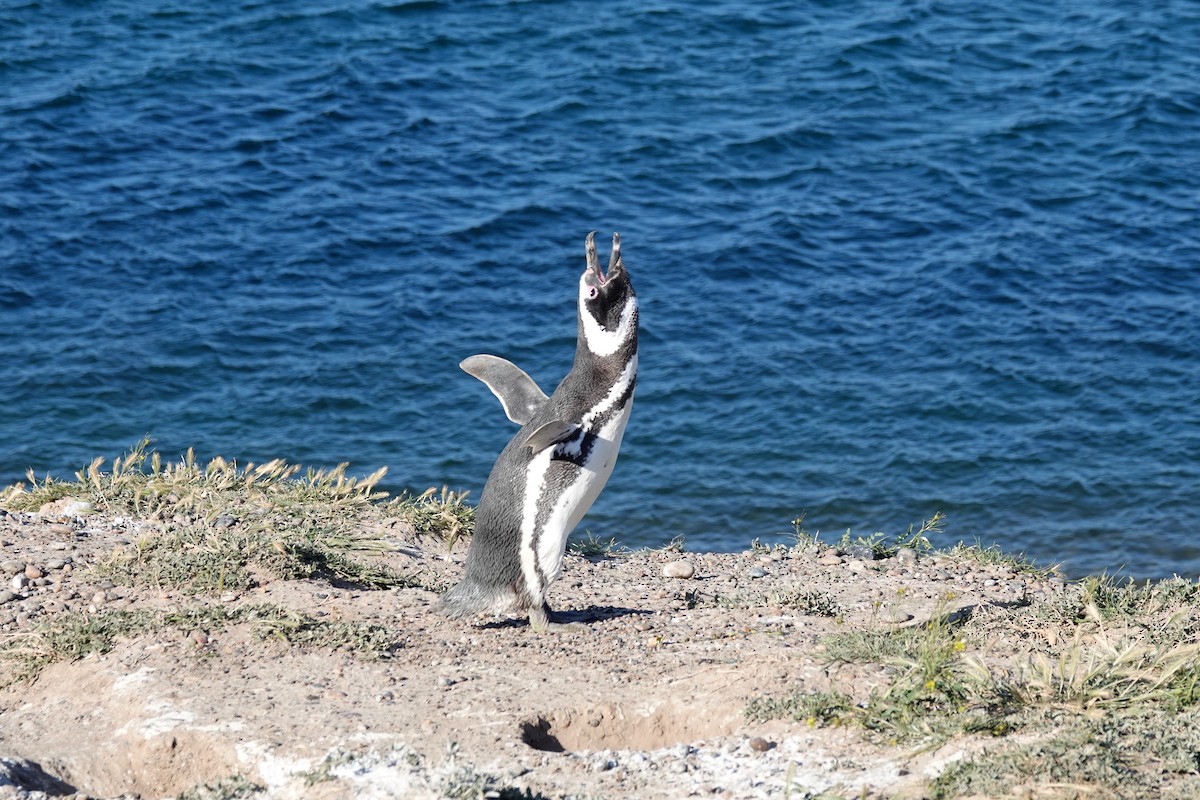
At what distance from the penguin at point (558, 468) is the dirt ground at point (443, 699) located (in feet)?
0.68

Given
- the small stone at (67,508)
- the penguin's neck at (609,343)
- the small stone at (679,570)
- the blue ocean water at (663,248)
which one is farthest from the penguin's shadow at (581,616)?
the blue ocean water at (663,248)

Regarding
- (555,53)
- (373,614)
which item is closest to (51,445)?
(373,614)

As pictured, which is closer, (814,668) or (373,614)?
(814,668)

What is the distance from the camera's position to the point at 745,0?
2023 centimetres

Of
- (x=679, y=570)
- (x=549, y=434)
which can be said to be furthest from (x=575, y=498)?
(x=679, y=570)

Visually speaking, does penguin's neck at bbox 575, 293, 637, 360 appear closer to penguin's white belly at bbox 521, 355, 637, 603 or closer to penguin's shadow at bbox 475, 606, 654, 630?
penguin's white belly at bbox 521, 355, 637, 603

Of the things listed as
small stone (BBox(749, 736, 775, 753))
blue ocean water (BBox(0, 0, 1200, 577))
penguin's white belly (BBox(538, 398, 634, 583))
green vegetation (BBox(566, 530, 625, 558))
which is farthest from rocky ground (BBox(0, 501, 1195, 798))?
blue ocean water (BBox(0, 0, 1200, 577))

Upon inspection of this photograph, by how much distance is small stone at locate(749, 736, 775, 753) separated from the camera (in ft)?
17.5

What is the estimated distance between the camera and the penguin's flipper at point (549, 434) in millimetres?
6316

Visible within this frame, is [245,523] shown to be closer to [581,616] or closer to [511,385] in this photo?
[511,385]

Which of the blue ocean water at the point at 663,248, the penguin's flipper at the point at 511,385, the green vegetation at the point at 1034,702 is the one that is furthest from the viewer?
the blue ocean water at the point at 663,248

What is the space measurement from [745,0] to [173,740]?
54.1 feet

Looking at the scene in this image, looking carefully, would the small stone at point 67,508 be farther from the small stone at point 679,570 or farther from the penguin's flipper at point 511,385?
the small stone at point 679,570

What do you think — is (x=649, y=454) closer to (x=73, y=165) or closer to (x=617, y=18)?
(x=73, y=165)
